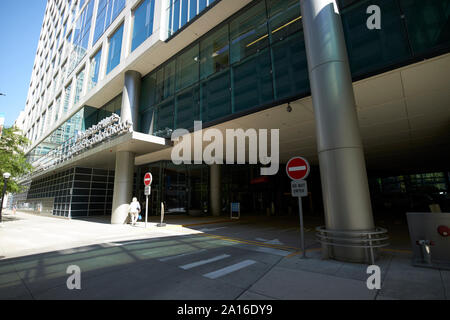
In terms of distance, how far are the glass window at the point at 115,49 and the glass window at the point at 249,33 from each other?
39.9ft

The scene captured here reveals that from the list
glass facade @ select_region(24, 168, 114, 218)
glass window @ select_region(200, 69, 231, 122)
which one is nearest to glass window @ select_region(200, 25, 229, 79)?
glass window @ select_region(200, 69, 231, 122)

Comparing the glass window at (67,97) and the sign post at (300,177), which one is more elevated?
the glass window at (67,97)

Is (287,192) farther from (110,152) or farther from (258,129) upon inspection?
(110,152)

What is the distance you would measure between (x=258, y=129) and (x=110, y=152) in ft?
39.8

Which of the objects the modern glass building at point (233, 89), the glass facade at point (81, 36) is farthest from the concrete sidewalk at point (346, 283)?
the glass facade at point (81, 36)

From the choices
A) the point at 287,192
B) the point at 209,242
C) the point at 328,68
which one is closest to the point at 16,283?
the point at 209,242

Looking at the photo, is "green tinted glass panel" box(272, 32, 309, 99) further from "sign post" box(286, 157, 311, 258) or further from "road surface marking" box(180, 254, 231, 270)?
"road surface marking" box(180, 254, 231, 270)

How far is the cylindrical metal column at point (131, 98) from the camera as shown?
18.6 meters

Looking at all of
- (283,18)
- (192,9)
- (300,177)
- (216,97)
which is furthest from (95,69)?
(300,177)

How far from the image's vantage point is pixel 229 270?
17.2ft

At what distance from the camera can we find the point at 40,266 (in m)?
5.79

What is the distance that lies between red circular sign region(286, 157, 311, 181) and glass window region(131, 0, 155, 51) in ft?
51.8

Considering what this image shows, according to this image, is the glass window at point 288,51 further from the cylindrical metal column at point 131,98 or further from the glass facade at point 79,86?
the glass facade at point 79,86

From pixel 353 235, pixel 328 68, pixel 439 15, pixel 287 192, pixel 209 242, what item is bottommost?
pixel 209 242
